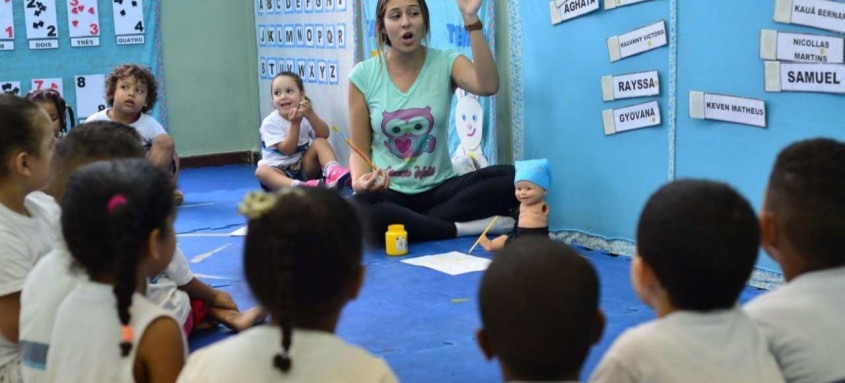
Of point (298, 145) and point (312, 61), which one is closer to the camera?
point (298, 145)

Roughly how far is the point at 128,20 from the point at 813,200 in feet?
17.0

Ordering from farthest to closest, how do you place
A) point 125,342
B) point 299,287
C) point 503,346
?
point 125,342 → point 299,287 → point 503,346

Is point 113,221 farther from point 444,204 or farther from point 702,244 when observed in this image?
point 444,204

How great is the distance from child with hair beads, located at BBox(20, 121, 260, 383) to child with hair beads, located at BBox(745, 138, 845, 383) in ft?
3.66

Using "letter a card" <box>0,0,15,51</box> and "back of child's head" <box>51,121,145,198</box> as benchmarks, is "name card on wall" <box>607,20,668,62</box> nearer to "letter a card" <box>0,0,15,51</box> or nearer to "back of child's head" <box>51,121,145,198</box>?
"back of child's head" <box>51,121,145,198</box>

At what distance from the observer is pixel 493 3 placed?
4.13m

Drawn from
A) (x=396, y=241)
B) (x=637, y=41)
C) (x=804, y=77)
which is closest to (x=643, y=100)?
(x=637, y=41)

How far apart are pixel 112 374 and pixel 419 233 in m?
2.46

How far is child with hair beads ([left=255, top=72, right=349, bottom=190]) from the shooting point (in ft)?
16.5

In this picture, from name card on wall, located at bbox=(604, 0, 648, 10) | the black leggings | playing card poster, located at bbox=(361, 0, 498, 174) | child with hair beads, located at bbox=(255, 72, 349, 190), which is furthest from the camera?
child with hair beads, located at bbox=(255, 72, 349, 190)

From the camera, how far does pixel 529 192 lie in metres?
3.50

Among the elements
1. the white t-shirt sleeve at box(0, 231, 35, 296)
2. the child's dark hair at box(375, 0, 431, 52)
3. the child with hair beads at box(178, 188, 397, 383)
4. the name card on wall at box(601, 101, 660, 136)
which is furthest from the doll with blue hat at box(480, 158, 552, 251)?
the child with hair beads at box(178, 188, 397, 383)

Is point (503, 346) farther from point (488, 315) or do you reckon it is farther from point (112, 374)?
point (112, 374)

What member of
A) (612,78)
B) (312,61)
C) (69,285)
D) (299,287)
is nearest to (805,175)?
(299,287)
